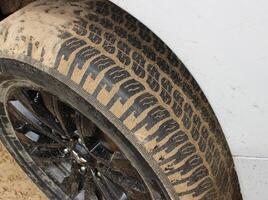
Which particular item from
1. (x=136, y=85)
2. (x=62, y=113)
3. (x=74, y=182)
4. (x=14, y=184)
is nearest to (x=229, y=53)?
(x=136, y=85)

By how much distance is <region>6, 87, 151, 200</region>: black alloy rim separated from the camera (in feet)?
5.90

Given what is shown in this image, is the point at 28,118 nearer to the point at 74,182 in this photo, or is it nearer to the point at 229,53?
the point at 74,182

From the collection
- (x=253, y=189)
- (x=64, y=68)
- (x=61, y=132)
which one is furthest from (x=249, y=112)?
(x=61, y=132)

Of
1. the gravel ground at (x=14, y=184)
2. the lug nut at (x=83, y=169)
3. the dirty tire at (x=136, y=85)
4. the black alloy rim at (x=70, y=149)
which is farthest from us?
the gravel ground at (x=14, y=184)

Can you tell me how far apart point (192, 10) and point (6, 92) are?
858 millimetres

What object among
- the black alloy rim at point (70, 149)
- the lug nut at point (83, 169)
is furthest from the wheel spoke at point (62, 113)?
the lug nut at point (83, 169)

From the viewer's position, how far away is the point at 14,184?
2.35 metres

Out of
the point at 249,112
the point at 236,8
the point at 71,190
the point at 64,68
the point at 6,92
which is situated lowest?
the point at 71,190

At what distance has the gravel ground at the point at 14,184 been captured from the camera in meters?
2.31

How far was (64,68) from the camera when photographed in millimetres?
1558

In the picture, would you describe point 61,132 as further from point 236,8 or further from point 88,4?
point 236,8

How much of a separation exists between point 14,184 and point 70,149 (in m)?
0.55

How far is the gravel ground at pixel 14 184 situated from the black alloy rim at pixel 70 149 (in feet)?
0.79

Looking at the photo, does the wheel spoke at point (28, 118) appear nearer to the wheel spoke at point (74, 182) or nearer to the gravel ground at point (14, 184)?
the wheel spoke at point (74, 182)
